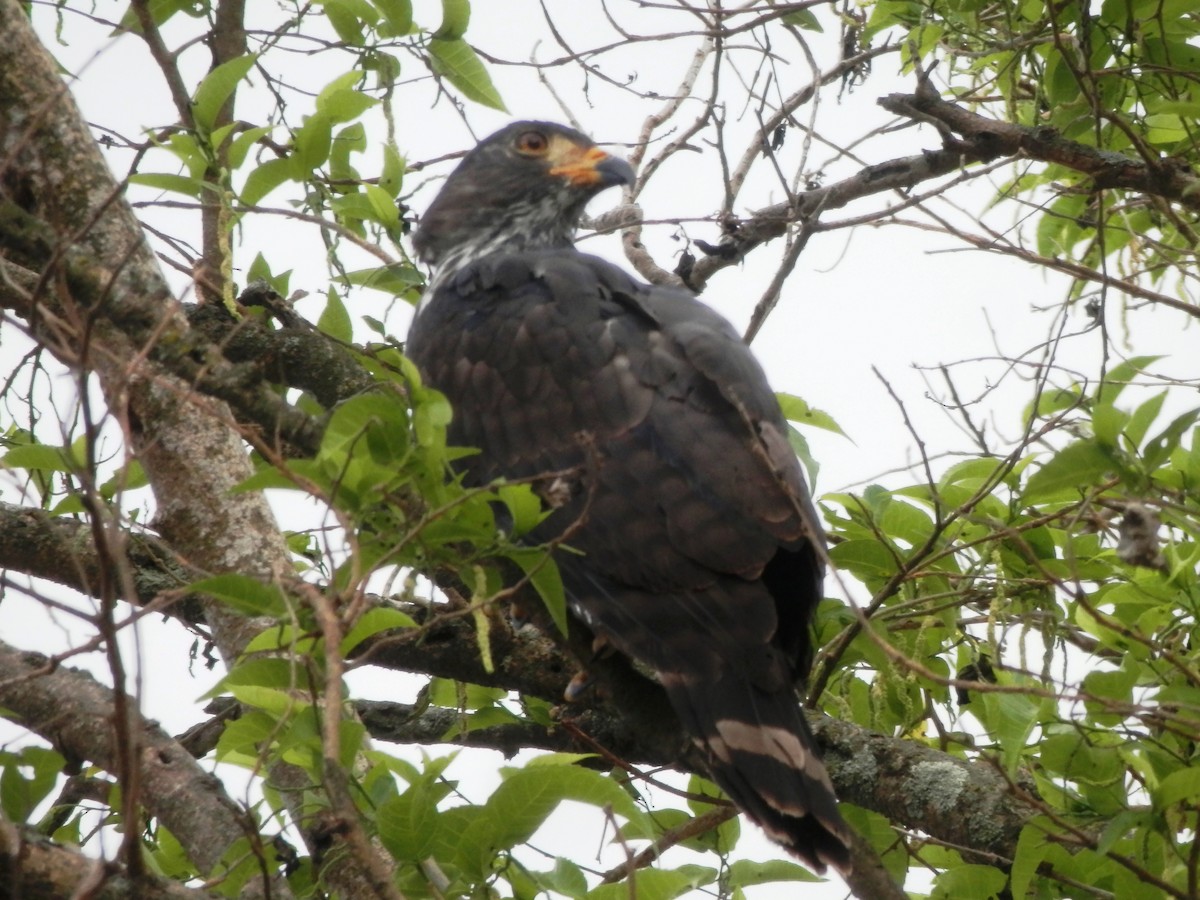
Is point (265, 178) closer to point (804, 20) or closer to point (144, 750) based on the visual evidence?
point (144, 750)

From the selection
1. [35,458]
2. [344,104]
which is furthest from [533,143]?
[35,458]

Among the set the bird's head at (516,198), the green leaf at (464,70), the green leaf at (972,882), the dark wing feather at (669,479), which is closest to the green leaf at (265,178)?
the green leaf at (464,70)

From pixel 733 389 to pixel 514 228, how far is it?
66.7 inches

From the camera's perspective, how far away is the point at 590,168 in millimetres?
4941

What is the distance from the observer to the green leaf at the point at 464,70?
3852mm

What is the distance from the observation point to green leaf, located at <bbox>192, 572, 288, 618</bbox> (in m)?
2.21

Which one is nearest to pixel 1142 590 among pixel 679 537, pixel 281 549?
pixel 679 537

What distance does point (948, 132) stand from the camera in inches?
152

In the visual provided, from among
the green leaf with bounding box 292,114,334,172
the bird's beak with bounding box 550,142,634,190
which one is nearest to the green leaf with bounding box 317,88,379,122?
the green leaf with bounding box 292,114,334,172

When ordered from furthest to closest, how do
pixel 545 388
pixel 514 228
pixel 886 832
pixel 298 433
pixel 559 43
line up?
pixel 514 228, pixel 559 43, pixel 545 388, pixel 886 832, pixel 298 433

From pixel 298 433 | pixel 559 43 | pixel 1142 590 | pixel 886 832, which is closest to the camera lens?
pixel 298 433

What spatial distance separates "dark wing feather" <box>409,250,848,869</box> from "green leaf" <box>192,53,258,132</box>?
3.11ft

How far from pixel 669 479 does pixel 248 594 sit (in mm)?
1474

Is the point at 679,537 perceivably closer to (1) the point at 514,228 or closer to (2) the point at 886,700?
(2) the point at 886,700
